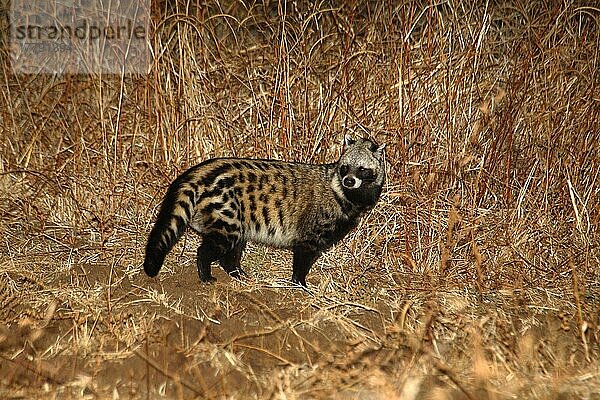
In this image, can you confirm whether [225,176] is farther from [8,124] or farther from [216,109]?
[8,124]

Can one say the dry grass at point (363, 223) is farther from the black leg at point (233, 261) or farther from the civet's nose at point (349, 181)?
the civet's nose at point (349, 181)

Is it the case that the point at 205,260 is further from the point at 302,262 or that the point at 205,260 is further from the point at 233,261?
the point at 302,262

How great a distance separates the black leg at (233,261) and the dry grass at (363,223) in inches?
9.9

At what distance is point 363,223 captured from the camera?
236 inches

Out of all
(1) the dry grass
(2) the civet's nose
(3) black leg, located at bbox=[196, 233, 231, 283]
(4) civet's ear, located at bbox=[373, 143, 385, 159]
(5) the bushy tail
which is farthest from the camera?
(4) civet's ear, located at bbox=[373, 143, 385, 159]

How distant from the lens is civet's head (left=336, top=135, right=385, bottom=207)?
541cm

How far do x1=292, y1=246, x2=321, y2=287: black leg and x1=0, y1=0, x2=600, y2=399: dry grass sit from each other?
0.11 m

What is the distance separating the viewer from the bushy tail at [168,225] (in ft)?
15.8

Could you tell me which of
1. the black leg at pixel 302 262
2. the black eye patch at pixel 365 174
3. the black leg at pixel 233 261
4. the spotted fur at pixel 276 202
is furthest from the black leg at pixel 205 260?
the black eye patch at pixel 365 174

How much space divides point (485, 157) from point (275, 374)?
10.1 feet

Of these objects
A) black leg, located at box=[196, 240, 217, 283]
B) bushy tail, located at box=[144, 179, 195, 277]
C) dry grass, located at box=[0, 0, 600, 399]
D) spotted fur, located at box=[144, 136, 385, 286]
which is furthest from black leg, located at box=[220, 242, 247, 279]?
bushy tail, located at box=[144, 179, 195, 277]

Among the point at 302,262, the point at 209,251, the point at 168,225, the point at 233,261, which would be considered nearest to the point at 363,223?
the point at 302,262

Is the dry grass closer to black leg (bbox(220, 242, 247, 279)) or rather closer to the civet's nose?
black leg (bbox(220, 242, 247, 279))

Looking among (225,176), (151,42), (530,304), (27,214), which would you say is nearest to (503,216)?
(530,304)
